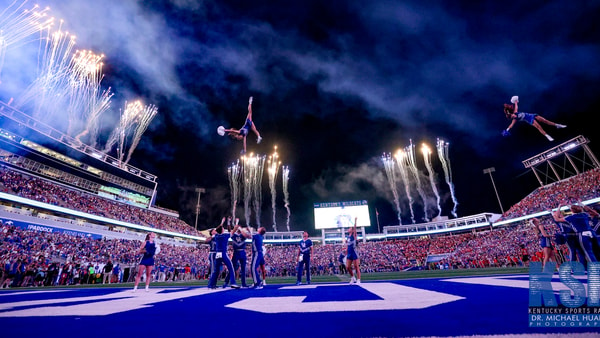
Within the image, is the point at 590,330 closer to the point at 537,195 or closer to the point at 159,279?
the point at 159,279

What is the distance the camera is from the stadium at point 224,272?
8.17 feet

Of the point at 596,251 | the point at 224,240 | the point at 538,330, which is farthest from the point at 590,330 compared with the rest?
the point at 224,240

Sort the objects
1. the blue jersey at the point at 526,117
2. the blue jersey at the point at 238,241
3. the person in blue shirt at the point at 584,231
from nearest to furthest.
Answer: the person in blue shirt at the point at 584,231 < the blue jersey at the point at 238,241 < the blue jersey at the point at 526,117

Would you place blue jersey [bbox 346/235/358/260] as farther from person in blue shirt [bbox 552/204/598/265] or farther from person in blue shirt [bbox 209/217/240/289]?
person in blue shirt [bbox 552/204/598/265]

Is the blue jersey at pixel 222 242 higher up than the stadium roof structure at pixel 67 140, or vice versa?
the stadium roof structure at pixel 67 140

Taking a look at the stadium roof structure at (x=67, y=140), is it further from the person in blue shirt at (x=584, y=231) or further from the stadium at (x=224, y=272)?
the person in blue shirt at (x=584, y=231)

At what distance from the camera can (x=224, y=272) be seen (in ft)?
83.3

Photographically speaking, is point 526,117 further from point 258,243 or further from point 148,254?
point 148,254

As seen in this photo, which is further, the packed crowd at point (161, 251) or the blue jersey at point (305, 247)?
the packed crowd at point (161, 251)

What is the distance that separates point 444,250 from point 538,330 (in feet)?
193

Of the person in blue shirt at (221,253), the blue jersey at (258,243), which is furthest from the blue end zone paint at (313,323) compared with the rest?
the blue jersey at (258,243)

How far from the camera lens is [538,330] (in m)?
1.89

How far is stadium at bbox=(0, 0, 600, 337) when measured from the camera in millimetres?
2490

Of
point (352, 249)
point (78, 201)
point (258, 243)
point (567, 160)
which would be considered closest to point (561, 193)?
point (567, 160)
